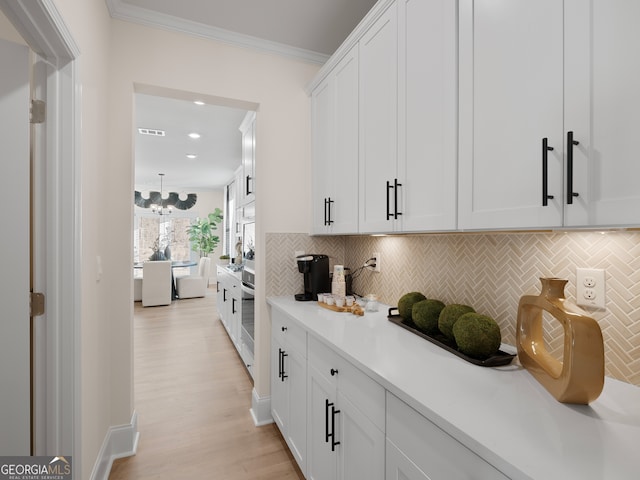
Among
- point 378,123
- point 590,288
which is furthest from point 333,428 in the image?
point 378,123

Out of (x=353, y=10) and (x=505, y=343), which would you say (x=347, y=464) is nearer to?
(x=505, y=343)

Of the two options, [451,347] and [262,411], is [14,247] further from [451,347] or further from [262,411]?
[262,411]

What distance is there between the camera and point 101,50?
1.77 metres

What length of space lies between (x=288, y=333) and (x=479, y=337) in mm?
1154

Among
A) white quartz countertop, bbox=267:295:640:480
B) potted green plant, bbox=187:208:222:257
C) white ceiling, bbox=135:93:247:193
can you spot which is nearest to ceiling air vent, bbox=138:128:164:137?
white ceiling, bbox=135:93:247:193

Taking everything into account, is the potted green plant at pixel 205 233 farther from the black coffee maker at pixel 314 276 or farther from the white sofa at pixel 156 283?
the black coffee maker at pixel 314 276

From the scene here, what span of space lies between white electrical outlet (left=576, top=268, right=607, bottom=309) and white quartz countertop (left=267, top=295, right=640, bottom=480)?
0.78ft

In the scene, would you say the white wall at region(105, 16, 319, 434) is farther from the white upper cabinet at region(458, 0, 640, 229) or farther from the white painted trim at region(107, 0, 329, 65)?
the white upper cabinet at region(458, 0, 640, 229)

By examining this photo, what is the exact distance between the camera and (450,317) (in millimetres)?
1328

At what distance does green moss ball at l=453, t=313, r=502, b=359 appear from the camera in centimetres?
114

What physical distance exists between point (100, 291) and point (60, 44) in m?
1.21

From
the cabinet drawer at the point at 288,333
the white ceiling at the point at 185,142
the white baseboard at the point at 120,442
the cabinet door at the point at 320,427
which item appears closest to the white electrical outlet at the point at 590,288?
the cabinet door at the point at 320,427

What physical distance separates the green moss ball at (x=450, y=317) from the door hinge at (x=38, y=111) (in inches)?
70.1

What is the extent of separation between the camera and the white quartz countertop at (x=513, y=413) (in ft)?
2.11
